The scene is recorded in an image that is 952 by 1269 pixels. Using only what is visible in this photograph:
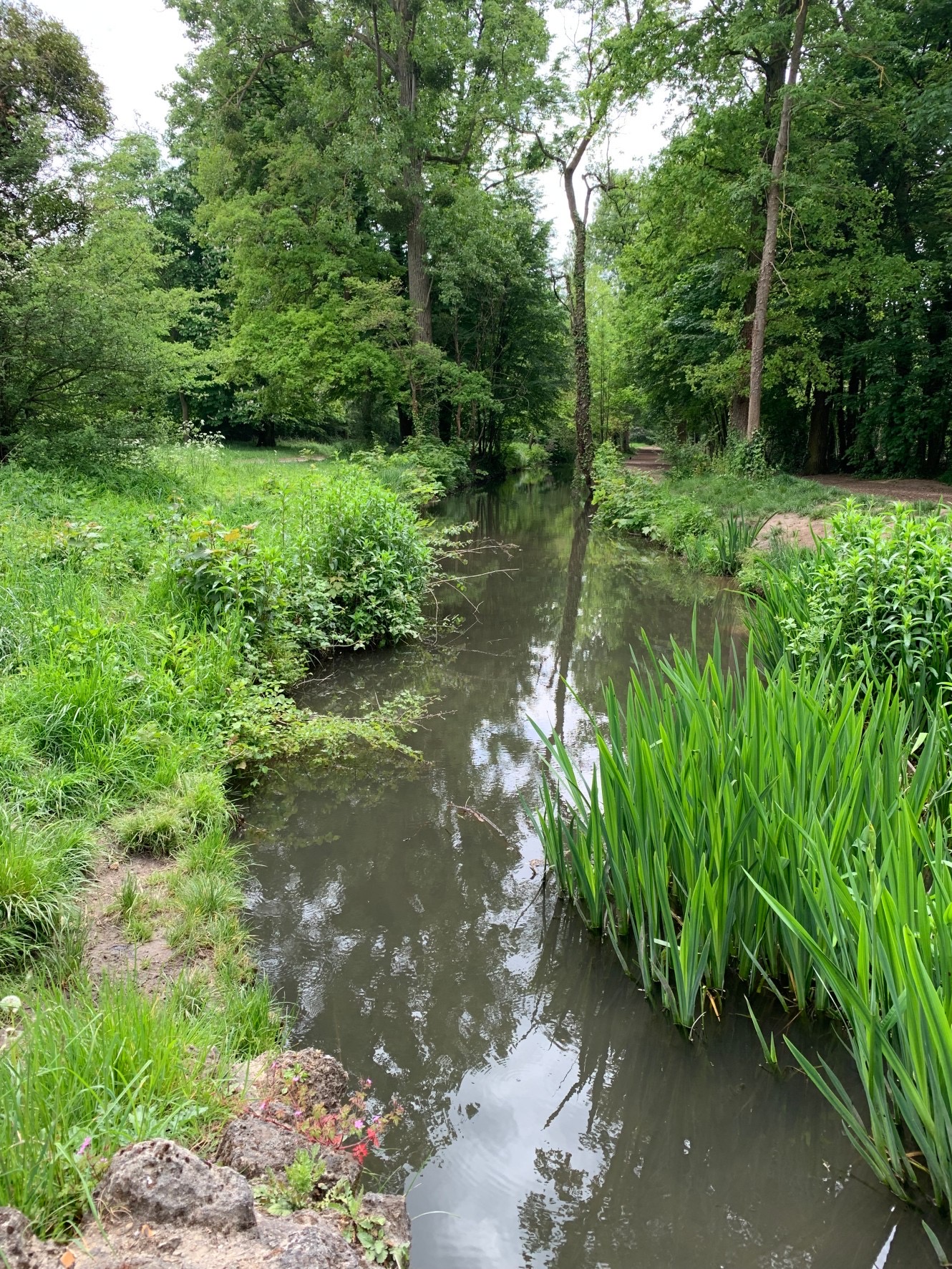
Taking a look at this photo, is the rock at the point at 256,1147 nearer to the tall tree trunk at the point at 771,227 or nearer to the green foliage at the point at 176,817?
the green foliage at the point at 176,817

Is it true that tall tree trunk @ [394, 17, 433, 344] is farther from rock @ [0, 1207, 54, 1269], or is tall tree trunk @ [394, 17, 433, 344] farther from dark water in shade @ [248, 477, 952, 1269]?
rock @ [0, 1207, 54, 1269]

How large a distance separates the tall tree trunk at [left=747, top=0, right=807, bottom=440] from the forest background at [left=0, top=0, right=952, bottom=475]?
0.06 meters

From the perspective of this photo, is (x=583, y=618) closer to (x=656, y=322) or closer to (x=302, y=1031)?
(x=302, y=1031)

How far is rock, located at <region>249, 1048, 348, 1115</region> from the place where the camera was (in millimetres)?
1964

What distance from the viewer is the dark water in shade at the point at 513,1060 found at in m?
1.91

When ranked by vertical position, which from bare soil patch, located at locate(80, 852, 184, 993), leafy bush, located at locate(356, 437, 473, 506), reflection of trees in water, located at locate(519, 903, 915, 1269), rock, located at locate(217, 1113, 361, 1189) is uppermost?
leafy bush, located at locate(356, 437, 473, 506)

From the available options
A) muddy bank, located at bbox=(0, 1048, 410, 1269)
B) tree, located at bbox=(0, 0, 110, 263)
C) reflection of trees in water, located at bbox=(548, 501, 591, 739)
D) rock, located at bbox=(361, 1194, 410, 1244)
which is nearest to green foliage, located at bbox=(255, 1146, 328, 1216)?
muddy bank, located at bbox=(0, 1048, 410, 1269)

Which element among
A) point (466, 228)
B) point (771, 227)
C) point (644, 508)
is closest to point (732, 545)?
point (644, 508)

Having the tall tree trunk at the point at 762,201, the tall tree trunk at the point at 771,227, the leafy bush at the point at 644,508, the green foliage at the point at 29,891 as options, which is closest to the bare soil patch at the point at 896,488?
the tall tree trunk at the point at 771,227

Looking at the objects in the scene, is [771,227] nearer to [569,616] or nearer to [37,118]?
[569,616]

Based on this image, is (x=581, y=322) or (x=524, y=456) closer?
(x=581, y=322)

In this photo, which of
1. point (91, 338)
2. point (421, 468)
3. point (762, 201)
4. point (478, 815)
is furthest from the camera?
point (421, 468)

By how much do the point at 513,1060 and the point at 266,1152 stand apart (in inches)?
42.3

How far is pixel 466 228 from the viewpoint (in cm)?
1989
